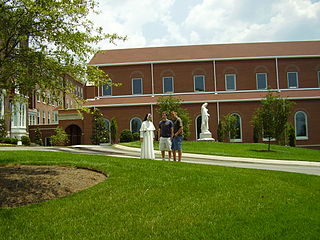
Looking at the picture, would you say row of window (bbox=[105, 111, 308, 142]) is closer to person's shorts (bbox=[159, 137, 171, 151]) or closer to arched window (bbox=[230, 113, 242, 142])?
arched window (bbox=[230, 113, 242, 142])

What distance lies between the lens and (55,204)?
238 inches

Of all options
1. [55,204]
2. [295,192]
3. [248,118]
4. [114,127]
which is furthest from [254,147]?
[55,204]

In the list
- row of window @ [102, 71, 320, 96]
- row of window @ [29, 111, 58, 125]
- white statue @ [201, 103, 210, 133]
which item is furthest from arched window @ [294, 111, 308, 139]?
row of window @ [29, 111, 58, 125]

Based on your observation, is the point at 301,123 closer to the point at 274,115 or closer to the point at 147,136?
the point at 274,115

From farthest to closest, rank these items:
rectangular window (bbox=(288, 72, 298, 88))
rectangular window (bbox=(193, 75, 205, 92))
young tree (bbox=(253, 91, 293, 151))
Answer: rectangular window (bbox=(288, 72, 298, 88)) < rectangular window (bbox=(193, 75, 205, 92)) < young tree (bbox=(253, 91, 293, 151))

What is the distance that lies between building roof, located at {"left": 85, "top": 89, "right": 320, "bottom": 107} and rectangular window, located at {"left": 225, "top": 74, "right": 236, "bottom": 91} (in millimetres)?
1457

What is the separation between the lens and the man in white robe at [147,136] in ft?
41.7

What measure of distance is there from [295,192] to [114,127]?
81.2 ft

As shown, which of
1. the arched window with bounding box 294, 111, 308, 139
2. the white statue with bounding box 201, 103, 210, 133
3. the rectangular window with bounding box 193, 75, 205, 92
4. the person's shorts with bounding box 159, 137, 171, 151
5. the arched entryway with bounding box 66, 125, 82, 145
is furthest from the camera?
the arched entryway with bounding box 66, 125, 82, 145

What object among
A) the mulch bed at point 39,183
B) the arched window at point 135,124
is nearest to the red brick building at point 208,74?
the arched window at point 135,124

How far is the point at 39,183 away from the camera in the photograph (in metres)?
7.24

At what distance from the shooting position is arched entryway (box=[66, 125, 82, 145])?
36.8m

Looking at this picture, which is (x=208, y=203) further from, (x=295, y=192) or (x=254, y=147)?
(x=254, y=147)

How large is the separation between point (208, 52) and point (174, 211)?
3255 cm
